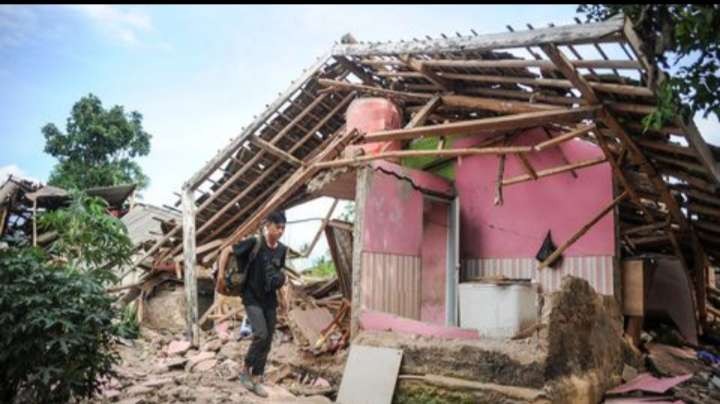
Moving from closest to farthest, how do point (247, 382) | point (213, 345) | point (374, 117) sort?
point (247, 382), point (213, 345), point (374, 117)

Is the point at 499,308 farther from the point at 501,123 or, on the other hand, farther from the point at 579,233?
the point at 501,123

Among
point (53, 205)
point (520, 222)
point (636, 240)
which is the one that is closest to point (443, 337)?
point (520, 222)

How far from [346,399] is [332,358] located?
2.77 ft

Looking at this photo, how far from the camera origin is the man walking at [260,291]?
5.34m

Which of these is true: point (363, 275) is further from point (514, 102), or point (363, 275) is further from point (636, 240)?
point (636, 240)

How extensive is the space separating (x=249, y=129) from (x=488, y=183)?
4.10 meters

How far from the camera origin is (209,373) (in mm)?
6426

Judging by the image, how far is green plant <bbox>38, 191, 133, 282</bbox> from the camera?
6520mm

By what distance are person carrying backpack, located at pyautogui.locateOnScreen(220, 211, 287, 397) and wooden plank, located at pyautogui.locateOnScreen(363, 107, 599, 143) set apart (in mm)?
1916

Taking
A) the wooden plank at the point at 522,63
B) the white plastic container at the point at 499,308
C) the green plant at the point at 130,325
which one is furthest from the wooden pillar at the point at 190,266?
the wooden plank at the point at 522,63

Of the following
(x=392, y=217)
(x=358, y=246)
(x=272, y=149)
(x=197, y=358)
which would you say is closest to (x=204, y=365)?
(x=197, y=358)

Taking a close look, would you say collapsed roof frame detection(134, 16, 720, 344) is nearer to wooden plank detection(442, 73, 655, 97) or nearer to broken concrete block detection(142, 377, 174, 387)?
wooden plank detection(442, 73, 655, 97)

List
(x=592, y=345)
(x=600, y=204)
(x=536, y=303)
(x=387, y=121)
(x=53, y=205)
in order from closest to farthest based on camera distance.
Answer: (x=592, y=345) < (x=536, y=303) < (x=600, y=204) < (x=387, y=121) < (x=53, y=205)

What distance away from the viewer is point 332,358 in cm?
652
